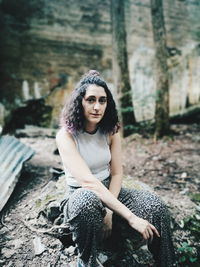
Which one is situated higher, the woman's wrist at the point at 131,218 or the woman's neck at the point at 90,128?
the woman's neck at the point at 90,128

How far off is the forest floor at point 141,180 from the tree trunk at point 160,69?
38 centimetres

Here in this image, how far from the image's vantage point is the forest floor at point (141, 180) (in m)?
2.55

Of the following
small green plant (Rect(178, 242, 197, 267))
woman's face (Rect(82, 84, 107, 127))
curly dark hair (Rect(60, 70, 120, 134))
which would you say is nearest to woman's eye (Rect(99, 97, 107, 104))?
woman's face (Rect(82, 84, 107, 127))

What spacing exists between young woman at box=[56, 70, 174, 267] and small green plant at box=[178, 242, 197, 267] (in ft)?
1.39

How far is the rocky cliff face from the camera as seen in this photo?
750 centimetres

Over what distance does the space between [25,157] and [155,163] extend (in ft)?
8.15

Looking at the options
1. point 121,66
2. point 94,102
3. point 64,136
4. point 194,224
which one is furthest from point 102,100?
point 121,66

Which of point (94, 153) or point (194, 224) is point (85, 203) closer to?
point (94, 153)

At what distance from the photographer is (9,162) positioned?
146 inches

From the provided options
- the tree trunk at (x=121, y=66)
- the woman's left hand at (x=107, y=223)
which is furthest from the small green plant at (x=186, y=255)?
the tree trunk at (x=121, y=66)

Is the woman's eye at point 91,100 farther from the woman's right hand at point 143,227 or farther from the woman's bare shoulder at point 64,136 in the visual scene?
the woman's right hand at point 143,227

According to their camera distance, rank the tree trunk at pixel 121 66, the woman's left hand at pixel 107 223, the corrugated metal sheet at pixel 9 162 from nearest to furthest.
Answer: the woman's left hand at pixel 107 223 < the corrugated metal sheet at pixel 9 162 < the tree trunk at pixel 121 66

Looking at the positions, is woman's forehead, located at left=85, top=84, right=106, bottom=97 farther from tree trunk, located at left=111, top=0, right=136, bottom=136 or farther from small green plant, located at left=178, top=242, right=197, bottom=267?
tree trunk, located at left=111, top=0, right=136, bottom=136

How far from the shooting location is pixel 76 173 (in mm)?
2238
